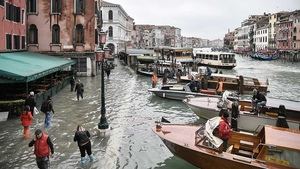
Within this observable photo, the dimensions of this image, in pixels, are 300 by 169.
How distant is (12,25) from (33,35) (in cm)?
945

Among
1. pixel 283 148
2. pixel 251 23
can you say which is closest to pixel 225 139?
pixel 283 148

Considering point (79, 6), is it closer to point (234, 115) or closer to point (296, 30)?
point (234, 115)

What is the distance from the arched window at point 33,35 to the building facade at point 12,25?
4617mm

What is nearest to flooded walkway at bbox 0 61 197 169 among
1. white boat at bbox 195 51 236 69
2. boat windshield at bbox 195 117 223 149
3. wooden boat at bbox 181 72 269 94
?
Result: boat windshield at bbox 195 117 223 149

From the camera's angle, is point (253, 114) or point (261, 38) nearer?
point (253, 114)

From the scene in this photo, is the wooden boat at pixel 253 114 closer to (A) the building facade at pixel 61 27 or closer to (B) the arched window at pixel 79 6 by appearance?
(A) the building facade at pixel 61 27

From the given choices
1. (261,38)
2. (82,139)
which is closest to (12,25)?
(82,139)

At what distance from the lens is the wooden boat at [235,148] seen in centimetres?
1033

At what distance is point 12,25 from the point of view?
101 ft

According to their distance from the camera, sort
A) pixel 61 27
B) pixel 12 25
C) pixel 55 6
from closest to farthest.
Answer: pixel 12 25 → pixel 55 6 → pixel 61 27

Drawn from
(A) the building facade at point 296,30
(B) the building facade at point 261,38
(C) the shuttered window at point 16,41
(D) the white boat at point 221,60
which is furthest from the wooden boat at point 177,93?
(B) the building facade at point 261,38

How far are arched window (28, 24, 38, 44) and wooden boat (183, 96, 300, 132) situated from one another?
2437 cm

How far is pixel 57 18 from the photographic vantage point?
39750 millimetres

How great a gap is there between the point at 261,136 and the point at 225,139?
133 centimetres
